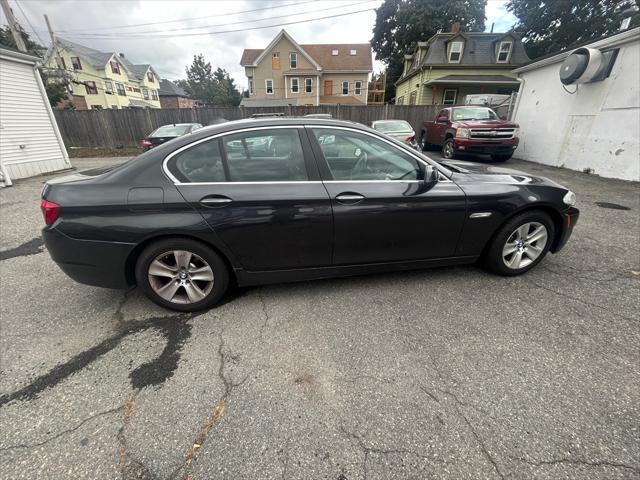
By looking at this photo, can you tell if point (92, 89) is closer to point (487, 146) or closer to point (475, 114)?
point (475, 114)

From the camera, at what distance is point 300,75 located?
99.0ft

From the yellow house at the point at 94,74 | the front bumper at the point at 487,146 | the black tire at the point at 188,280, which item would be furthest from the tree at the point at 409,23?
the black tire at the point at 188,280

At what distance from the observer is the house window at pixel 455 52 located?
2341 cm

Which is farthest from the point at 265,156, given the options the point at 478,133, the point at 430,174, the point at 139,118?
the point at 139,118

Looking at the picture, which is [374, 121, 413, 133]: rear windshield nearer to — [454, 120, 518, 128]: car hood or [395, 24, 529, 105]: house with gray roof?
[454, 120, 518, 128]: car hood

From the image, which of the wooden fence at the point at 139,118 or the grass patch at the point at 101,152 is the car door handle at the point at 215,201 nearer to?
the grass patch at the point at 101,152

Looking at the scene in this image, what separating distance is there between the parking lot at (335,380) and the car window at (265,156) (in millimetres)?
1154

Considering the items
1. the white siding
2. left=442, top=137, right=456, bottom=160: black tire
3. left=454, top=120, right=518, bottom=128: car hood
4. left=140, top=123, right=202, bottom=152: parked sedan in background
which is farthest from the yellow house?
left=454, top=120, right=518, bottom=128: car hood

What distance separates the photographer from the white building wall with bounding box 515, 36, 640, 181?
7301 mm

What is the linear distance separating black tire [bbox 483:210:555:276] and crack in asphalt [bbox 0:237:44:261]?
556 cm

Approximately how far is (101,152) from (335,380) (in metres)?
18.3

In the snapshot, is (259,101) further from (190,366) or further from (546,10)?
(190,366)

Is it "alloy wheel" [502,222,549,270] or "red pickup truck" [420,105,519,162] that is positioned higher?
"red pickup truck" [420,105,519,162]

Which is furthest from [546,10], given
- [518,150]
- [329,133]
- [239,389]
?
[239,389]
